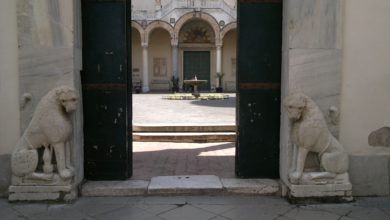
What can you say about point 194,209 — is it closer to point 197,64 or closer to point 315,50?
point 315,50

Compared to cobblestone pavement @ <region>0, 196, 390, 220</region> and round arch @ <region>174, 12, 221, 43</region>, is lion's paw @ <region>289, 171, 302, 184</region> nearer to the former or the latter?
cobblestone pavement @ <region>0, 196, 390, 220</region>

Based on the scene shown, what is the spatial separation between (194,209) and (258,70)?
1616mm

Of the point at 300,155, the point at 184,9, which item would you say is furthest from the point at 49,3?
the point at 184,9

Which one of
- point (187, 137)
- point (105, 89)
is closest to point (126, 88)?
point (105, 89)

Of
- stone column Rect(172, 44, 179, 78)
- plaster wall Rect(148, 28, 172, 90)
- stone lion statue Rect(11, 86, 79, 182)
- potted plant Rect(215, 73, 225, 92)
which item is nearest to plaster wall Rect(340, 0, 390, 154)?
stone lion statue Rect(11, 86, 79, 182)

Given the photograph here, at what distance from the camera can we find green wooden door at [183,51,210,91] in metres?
28.8

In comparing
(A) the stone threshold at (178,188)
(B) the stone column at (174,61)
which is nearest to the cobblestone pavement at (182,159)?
(A) the stone threshold at (178,188)

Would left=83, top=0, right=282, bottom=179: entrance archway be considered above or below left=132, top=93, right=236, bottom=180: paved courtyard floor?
above

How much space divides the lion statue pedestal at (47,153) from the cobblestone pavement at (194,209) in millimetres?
130

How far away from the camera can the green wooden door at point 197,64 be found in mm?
28750

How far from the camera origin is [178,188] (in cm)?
383

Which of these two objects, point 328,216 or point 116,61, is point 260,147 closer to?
point 328,216

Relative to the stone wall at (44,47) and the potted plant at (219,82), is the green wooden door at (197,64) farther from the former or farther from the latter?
the stone wall at (44,47)

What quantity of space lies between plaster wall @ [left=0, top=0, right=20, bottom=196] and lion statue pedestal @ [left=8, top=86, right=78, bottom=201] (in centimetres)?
20
